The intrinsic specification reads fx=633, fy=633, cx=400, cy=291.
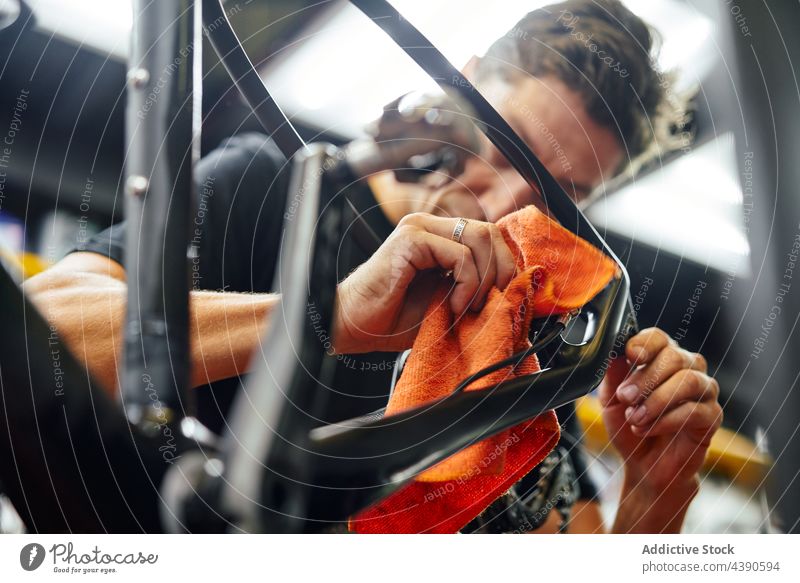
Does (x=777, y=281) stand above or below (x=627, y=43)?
below

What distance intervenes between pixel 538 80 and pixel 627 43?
71 millimetres

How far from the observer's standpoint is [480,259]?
0.31 meters

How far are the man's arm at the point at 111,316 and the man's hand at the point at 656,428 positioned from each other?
0.20 meters

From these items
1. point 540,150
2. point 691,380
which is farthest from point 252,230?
point 691,380

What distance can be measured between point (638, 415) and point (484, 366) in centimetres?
12

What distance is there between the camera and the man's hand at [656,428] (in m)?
0.36

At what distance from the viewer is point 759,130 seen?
0.41m

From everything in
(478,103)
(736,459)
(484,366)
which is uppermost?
(478,103)

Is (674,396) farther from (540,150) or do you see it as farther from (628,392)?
(540,150)

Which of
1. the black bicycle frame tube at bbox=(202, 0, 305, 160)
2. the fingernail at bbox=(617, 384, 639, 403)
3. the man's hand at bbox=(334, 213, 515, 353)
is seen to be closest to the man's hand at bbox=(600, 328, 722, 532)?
the fingernail at bbox=(617, 384, 639, 403)

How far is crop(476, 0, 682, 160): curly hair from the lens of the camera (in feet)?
1.16

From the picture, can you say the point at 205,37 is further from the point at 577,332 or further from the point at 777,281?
the point at 777,281

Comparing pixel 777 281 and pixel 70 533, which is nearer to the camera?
pixel 70 533
